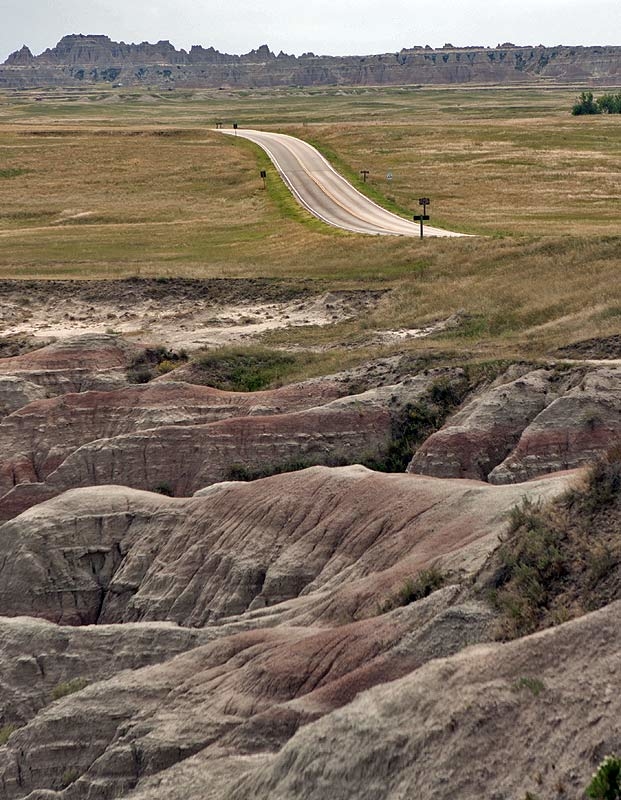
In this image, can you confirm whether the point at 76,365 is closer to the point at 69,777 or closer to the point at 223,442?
the point at 223,442

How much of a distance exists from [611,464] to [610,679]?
19.3 feet

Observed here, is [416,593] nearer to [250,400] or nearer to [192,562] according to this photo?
[192,562]

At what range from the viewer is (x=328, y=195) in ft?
305

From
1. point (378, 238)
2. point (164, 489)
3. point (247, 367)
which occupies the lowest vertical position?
point (164, 489)

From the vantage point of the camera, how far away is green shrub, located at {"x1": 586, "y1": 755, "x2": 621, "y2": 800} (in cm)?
1234

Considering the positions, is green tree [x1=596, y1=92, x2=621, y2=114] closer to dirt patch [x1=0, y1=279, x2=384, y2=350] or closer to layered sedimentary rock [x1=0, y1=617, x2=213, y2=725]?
dirt patch [x1=0, y1=279, x2=384, y2=350]

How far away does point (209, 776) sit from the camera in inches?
660

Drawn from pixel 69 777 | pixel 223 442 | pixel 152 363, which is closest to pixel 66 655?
pixel 69 777

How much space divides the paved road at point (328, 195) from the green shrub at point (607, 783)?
191 feet

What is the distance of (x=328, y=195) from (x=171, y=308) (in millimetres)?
37114

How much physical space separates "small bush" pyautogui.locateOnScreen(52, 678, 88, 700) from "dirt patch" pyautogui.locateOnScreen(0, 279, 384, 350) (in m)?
28.0

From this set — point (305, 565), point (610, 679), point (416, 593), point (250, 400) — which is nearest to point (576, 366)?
point (250, 400)

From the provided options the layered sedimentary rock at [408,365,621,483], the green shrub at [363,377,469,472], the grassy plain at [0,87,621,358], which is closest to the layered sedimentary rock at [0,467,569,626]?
the layered sedimentary rock at [408,365,621,483]

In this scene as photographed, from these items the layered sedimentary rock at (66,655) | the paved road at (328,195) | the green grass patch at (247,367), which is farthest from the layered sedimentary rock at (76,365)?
the paved road at (328,195)
